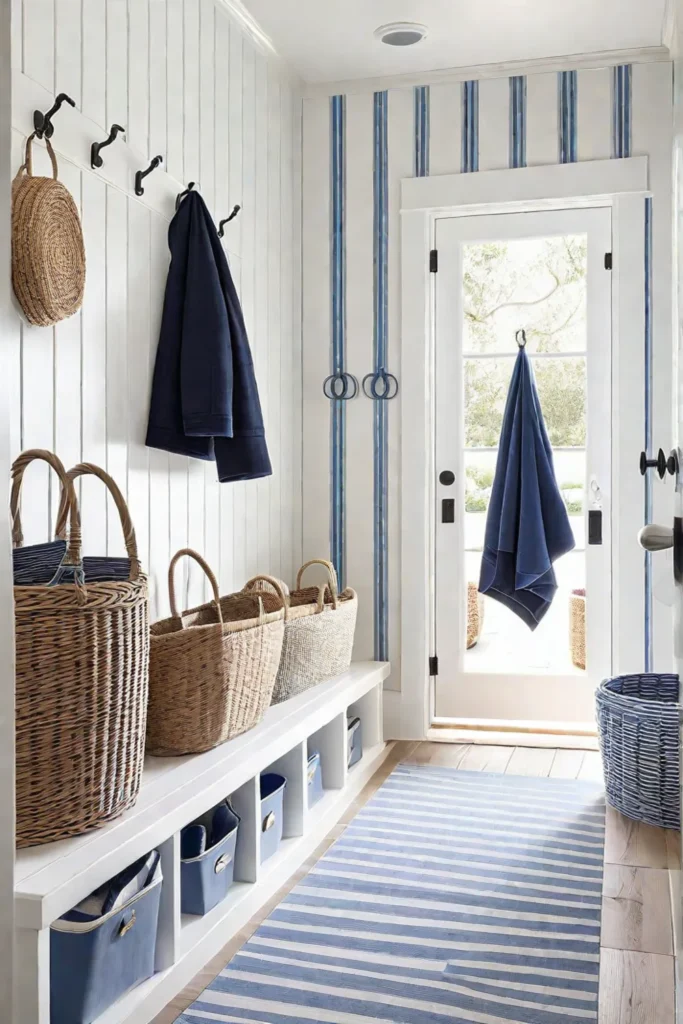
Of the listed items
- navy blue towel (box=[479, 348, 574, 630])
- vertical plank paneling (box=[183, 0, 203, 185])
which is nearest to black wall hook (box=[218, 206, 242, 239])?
vertical plank paneling (box=[183, 0, 203, 185])

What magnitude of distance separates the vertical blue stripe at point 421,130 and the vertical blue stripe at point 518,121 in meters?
0.32

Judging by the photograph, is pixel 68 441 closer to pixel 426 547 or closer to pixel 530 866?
pixel 530 866

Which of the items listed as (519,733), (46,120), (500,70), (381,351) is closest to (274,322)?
(381,351)

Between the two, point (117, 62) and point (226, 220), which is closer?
point (117, 62)

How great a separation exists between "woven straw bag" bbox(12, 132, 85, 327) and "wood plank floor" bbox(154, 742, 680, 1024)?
4.54 feet

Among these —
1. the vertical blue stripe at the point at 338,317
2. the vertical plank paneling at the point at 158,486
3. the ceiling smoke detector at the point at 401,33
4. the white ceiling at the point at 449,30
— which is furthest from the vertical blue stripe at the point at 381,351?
the vertical plank paneling at the point at 158,486

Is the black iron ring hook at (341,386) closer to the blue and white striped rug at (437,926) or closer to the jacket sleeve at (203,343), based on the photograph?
the jacket sleeve at (203,343)

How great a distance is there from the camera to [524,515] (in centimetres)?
343

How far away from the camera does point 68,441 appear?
2.06m

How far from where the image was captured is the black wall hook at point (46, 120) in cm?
192

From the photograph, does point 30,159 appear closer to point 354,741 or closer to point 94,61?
point 94,61

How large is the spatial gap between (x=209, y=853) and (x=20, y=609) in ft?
2.44

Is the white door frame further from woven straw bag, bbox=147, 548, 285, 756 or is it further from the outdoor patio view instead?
woven straw bag, bbox=147, 548, 285, 756

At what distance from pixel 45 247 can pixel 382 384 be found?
1.94 metres
